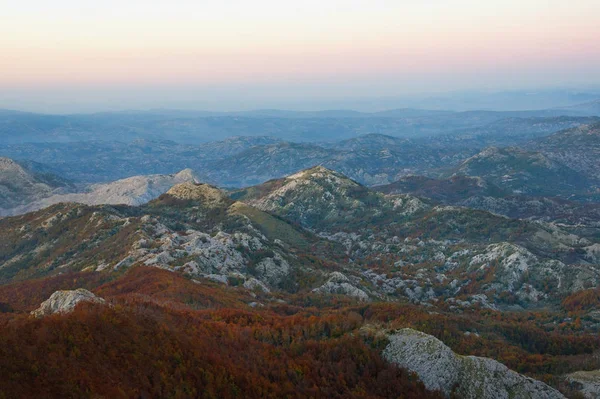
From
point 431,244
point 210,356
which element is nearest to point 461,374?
point 210,356

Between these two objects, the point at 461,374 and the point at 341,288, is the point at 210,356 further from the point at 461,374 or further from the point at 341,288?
A: the point at 341,288

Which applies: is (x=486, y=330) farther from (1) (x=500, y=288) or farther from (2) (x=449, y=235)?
(2) (x=449, y=235)

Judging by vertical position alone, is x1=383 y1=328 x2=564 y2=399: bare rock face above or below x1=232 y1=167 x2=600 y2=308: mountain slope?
above

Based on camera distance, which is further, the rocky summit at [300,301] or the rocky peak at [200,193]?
the rocky peak at [200,193]

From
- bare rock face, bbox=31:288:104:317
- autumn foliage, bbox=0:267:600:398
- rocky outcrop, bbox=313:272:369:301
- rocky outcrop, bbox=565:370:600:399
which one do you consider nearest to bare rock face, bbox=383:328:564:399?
autumn foliage, bbox=0:267:600:398

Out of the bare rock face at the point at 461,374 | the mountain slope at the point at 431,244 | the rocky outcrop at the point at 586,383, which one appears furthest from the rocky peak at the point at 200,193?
the rocky outcrop at the point at 586,383

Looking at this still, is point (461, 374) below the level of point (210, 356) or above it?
below

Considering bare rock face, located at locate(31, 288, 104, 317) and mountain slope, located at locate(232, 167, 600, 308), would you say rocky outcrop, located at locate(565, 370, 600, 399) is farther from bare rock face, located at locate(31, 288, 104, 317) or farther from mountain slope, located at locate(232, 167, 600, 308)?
mountain slope, located at locate(232, 167, 600, 308)

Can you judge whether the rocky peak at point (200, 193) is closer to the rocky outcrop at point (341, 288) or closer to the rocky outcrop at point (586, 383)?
the rocky outcrop at point (341, 288)
